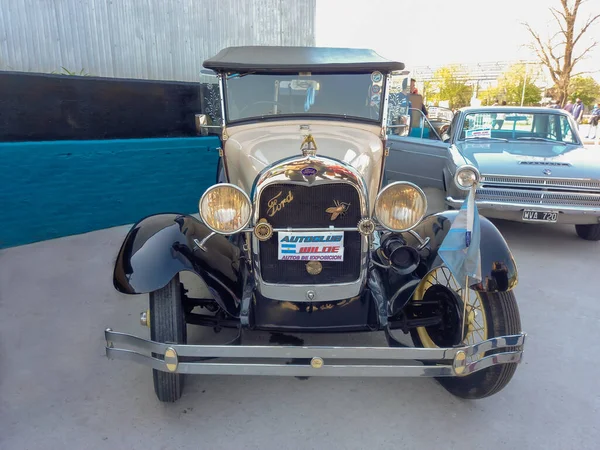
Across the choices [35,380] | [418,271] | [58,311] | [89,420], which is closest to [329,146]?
[418,271]

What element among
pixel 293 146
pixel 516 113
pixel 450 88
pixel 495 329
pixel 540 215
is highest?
pixel 293 146

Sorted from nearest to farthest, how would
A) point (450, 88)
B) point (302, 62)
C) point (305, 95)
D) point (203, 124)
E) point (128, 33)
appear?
point (302, 62) → point (305, 95) → point (203, 124) → point (128, 33) → point (450, 88)

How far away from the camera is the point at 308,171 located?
2287mm

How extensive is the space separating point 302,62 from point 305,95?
24 cm

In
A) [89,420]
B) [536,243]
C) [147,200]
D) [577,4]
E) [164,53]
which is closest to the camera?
[89,420]

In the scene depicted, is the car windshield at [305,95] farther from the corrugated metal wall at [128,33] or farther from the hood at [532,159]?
the corrugated metal wall at [128,33]

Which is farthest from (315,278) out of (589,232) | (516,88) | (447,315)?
(516,88)

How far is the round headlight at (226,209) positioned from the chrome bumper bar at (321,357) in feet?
1.98

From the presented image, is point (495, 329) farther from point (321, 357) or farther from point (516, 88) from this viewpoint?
point (516, 88)

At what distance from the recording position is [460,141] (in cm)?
632

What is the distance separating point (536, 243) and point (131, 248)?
4838mm

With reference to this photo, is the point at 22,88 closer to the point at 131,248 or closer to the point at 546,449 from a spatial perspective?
the point at 131,248

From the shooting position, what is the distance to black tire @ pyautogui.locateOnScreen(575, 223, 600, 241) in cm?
557

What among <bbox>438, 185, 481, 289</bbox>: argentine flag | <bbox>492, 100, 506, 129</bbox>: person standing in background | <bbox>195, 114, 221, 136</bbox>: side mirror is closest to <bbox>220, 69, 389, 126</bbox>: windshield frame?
<bbox>195, 114, 221, 136</bbox>: side mirror
